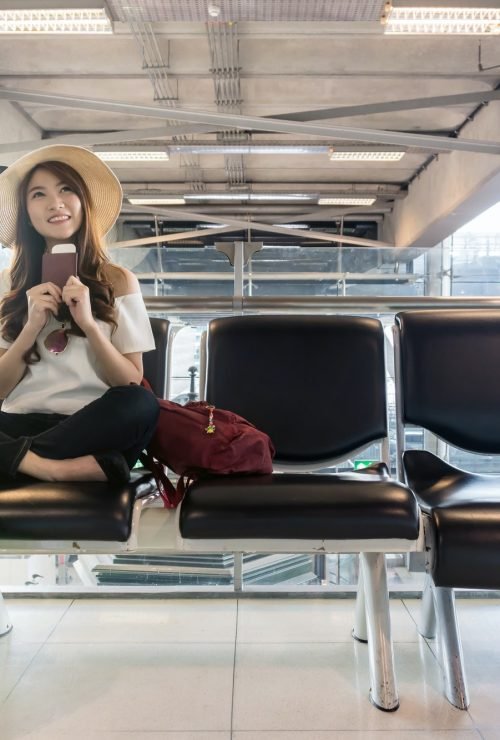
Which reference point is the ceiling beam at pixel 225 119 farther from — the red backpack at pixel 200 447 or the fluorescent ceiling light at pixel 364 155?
the red backpack at pixel 200 447

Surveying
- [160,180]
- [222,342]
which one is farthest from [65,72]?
[222,342]

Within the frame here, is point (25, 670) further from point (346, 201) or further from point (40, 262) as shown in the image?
point (346, 201)

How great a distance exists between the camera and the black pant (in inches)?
43.6

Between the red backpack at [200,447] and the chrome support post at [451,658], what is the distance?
0.48 m

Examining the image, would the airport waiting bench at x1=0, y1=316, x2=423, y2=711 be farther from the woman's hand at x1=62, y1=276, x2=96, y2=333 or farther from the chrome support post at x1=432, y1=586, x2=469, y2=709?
the woman's hand at x1=62, y1=276, x2=96, y2=333

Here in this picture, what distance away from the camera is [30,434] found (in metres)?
1.27

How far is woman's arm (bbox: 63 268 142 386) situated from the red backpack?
0.34ft

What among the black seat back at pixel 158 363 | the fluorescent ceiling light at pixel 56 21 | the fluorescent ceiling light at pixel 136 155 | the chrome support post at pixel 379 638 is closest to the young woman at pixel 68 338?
the black seat back at pixel 158 363

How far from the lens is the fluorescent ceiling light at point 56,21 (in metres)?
3.80

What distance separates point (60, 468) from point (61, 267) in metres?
0.45

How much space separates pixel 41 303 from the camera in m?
1.24

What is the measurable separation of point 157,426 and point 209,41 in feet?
14.0

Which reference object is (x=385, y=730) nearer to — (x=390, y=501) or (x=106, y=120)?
(x=390, y=501)

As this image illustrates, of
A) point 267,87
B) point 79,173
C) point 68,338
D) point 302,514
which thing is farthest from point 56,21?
point 302,514
